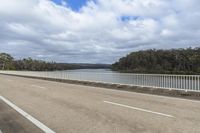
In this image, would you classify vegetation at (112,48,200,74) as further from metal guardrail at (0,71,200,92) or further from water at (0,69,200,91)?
metal guardrail at (0,71,200,92)

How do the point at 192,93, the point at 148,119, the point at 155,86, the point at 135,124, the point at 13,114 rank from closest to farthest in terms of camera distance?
the point at 135,124, the point at 148,119, the point at 13,114, the point at 192,93, the point at 155,86

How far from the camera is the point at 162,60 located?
91875mm

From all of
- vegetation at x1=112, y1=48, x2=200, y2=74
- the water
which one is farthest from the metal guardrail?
vegetation at x1=112, y1=48, x2=200, y2=74

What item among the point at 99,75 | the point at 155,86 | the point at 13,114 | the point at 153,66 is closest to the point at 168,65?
the point at 153,66

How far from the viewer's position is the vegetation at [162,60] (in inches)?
3366

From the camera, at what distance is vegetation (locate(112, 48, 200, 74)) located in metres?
85.5

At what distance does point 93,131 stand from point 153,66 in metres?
84.1

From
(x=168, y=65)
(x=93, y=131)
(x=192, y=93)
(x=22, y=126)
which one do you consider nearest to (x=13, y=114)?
(x=22, y=126)

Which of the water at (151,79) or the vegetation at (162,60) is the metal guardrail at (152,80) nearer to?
the water at (151,79)

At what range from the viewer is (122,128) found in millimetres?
7480

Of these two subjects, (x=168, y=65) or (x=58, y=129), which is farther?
(x=168, y=65)

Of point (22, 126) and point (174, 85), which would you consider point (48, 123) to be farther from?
point (174, 85)

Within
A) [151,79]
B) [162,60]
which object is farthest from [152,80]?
[162,60]

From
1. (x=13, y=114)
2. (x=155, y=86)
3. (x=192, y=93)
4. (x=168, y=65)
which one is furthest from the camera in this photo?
(x=168, y=65)
